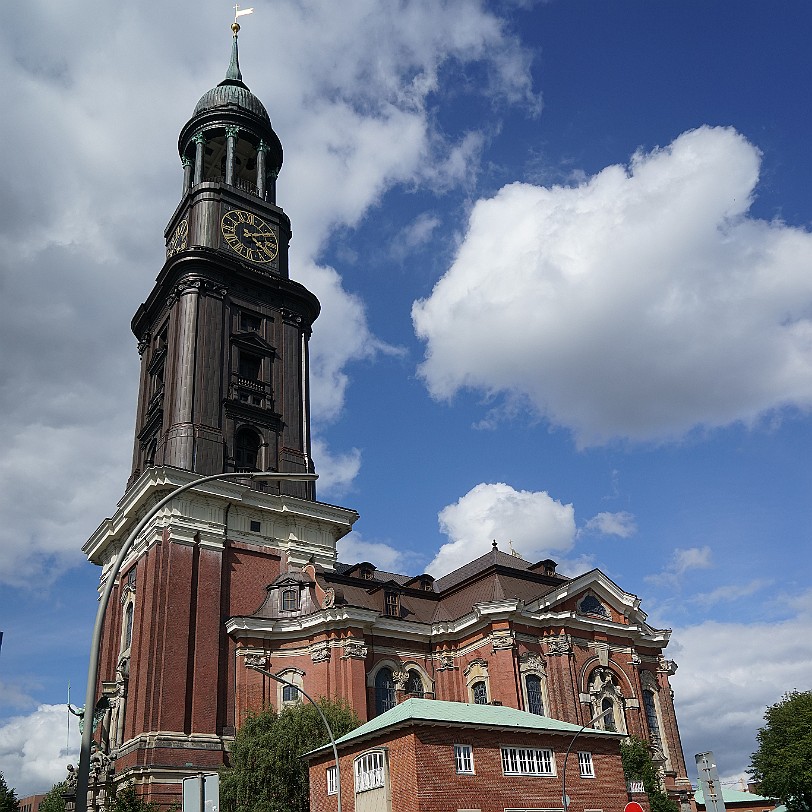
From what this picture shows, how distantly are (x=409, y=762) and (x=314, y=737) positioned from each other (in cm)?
827

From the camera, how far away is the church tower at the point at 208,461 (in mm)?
41125

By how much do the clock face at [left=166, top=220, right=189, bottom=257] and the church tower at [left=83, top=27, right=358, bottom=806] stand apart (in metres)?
0.22

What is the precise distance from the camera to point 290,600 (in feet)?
152

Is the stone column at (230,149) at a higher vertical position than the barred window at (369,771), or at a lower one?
higher

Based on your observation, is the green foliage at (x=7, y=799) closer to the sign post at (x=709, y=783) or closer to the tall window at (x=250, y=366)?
the tall window at (x=250, y=366)

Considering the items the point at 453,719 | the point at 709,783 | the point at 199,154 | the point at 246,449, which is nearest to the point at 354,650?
the point at 453,719

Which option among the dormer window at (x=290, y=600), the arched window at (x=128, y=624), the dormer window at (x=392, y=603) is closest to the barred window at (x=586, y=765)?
the dormer window at (x=392, y=603)

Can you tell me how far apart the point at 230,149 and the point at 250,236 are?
803cm

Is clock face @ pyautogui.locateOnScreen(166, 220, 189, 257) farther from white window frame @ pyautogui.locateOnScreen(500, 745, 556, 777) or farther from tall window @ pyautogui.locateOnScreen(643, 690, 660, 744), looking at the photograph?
tall window @ pyautogui.locateOnScreen(643, 690, 660, 744)

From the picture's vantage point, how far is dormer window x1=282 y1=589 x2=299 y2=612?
46125 millimetres

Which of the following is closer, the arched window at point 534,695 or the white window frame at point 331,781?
the white window frame at point 331,781

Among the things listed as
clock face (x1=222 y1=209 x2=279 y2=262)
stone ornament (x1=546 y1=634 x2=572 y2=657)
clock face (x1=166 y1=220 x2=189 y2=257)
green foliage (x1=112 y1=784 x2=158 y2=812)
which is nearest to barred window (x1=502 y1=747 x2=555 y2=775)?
stone ornament (x1=546 y1=634 x2=572 y2=657)

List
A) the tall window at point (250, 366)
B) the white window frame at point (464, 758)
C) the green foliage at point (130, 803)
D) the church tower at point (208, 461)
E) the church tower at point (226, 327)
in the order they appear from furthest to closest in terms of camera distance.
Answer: the tall window at point (250, 366)
the church tower at point (226, 327)
the church tower at point (208, 461)
the green foliage at point (130, 803)
the white window frame at point (464, 758)

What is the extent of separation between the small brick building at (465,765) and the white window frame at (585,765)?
0.04 m
